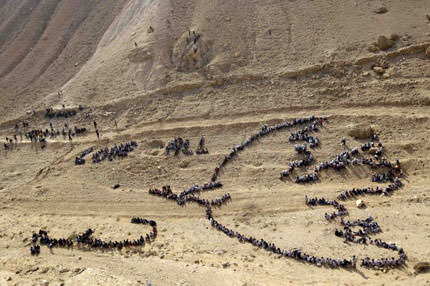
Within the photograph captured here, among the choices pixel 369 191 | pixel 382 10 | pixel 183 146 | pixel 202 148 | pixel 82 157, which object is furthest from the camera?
pixel 382 10

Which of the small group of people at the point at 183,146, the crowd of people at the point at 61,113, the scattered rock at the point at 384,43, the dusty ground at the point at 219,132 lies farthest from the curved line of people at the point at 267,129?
the crowd of people at the point at 61,113

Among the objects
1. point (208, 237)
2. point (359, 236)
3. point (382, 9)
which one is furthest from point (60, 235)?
point (382, 9)

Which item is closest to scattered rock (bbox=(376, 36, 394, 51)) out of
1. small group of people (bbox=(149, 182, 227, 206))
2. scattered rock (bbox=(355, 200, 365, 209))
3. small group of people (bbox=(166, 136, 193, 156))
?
scattered rock (bbox=(355, 200, 365, 209))

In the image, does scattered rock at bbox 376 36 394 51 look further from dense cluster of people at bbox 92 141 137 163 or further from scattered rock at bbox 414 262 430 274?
dense cluster of people at bbox 92 141 137 163

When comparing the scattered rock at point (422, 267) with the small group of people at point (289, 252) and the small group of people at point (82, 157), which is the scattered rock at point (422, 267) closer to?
the small group of people at point (289, 252)

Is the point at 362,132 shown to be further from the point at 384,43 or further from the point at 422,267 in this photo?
the point at 422,267

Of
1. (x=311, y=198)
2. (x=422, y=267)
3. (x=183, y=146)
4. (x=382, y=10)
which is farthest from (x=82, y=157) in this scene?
(x=382, y=10)

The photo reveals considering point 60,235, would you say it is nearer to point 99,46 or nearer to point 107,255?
point 107,255
